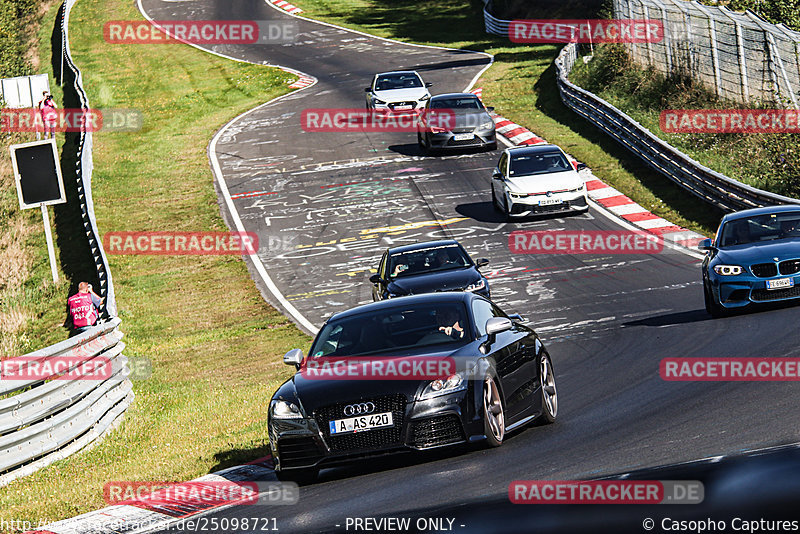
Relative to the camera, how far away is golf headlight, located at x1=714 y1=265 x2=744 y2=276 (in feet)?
50.6

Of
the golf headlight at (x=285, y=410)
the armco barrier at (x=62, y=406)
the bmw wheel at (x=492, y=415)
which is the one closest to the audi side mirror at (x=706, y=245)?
the bmw wheel at (x=492, y=415)

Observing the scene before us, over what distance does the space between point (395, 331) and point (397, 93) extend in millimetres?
32361

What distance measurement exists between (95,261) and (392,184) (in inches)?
432

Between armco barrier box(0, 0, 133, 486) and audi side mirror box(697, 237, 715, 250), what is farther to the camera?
audi side mirror box(697, 237, 715, 250)

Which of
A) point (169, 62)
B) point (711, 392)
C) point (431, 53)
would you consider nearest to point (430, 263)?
point (711, 392)

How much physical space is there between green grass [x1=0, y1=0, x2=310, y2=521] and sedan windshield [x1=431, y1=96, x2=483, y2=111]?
7.80 meters

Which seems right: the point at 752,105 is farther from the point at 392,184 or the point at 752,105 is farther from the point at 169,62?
the point at 169,62

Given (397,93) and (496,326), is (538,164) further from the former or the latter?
(496,326)

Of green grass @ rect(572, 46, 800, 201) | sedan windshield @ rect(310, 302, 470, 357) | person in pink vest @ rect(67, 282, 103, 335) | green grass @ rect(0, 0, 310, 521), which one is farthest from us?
green grass @ rect(572, 46, 800, 201)

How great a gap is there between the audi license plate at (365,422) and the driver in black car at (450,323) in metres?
1.26

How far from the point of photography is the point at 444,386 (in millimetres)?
8789

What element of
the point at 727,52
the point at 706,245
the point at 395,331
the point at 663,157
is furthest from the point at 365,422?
the point at 727,52

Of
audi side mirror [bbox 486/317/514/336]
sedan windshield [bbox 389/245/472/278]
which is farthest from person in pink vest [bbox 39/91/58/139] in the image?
audi side mirror [bbox 486/317/514/336]

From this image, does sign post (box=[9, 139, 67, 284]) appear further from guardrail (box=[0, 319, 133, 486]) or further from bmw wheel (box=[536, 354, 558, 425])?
bmw wheel (box=[536, 354, 558, 425])
